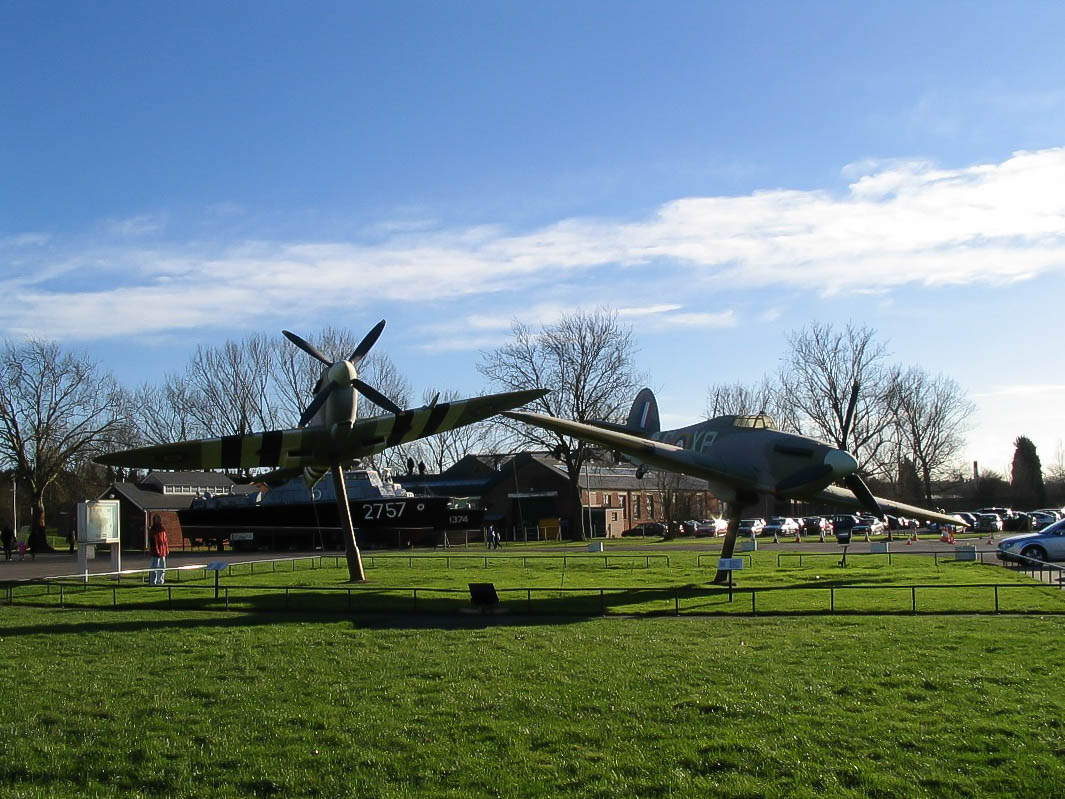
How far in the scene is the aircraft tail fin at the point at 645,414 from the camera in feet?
120

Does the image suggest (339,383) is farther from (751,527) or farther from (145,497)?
(145,497)

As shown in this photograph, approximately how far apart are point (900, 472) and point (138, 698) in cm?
8484

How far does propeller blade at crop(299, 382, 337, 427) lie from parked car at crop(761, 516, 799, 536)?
4364 cm

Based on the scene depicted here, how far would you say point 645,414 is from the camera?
121 ft

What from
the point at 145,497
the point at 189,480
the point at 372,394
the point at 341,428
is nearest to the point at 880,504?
the point at 372,394

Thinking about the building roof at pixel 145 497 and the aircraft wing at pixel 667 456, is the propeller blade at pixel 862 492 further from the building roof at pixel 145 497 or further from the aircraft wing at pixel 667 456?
the building roof at pixel 145 497

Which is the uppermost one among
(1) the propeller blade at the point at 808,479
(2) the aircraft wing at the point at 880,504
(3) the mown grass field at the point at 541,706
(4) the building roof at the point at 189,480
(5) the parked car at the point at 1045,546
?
(4) the building roof at the point at 189,480

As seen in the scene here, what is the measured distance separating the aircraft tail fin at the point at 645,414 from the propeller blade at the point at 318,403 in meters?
15.2

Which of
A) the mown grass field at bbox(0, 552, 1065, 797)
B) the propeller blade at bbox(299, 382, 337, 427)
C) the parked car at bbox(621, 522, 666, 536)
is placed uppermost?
the propeller blade at bbox(299, 382, 337, 427)

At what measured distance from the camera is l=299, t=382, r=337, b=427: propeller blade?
78.4 feet

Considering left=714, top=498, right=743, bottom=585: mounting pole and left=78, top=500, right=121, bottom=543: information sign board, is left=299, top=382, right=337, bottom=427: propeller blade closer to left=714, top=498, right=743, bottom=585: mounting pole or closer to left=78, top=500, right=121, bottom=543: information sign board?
left=78, top=500, right=121, bottom=543: information sign board

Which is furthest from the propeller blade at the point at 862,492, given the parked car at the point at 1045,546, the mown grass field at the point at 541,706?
the mown grass field at the point at 541,706

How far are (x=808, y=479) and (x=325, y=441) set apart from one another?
12688 millimetres

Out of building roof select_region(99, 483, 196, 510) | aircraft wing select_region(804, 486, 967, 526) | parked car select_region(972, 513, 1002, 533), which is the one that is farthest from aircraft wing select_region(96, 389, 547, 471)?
parked car select_region(972, 513, 1002, 533)
